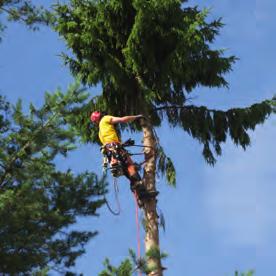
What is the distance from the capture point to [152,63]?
17078 millimetres

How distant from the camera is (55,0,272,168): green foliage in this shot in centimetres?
1689

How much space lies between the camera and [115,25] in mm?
17531

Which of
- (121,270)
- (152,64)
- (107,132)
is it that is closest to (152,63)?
(152,64)

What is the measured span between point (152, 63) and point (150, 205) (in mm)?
3560

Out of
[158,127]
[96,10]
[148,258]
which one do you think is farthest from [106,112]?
[148,258]

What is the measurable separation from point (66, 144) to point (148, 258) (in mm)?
3419

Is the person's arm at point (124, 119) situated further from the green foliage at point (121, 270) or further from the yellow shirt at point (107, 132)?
the green foliage at point (121, 270)

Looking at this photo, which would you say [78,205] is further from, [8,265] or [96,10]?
[96,10]

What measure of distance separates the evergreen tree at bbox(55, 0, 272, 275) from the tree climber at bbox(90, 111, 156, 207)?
1425 millimetres

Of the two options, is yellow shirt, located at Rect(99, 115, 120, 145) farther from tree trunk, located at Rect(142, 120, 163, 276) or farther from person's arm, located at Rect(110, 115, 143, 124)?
tree trunk, located at Rect(142, 120, 163, 276)

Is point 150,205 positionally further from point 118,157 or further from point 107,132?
point 107,132

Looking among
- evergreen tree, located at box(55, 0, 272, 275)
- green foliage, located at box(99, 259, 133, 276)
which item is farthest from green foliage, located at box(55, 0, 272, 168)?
green foliage, located at box(99, 259, 133, 276)

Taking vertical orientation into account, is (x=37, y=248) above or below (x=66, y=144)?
below

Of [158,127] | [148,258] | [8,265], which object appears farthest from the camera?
[158,127]
